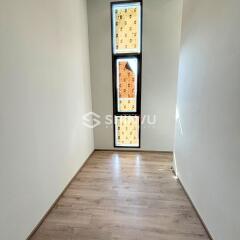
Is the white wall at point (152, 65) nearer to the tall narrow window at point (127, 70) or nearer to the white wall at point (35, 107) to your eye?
the tall narrow window at point (127, 70)

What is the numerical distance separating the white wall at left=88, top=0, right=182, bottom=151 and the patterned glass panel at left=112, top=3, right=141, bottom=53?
14 centimetres

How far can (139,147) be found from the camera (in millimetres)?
3840

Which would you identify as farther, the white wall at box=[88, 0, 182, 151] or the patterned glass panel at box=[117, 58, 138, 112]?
the patterned glass panel at box=[117, 58, 138, 112]

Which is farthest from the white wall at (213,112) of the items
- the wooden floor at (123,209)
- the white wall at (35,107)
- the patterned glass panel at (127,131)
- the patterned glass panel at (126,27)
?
the white wall at (35,107)

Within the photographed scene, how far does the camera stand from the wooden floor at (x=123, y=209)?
69.5 inches

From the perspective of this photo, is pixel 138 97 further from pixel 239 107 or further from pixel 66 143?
pixel 239 107

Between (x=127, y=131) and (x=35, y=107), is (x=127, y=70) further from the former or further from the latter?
(x=35, y=107)

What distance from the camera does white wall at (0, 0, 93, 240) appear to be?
55.6 inches

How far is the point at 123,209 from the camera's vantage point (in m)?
2.10

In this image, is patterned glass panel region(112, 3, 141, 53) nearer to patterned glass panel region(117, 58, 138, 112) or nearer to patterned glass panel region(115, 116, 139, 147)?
patterned glass panel region(117, 58, 138, 112)

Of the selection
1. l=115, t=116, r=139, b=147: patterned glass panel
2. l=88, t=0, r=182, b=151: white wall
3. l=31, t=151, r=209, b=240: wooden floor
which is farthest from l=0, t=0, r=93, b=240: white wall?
l=115, t=116, r=139, b=147: patterned glass panel

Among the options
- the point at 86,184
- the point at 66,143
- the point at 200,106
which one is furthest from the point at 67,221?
the point at 200,106

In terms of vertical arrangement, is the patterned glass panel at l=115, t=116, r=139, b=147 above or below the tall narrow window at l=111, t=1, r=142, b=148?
below

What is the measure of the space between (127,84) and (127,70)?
271mm
